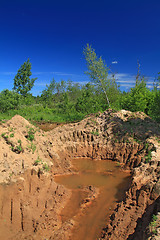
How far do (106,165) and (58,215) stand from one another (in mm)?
5108

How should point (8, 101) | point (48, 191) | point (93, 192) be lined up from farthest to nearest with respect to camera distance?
point (8, 101)
point (93, 192)
point (48, 191)

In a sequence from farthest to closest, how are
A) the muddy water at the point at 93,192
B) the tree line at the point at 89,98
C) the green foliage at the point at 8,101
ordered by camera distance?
1. the green foliage at the point at 8,101
2. the tree line at the point at 89,98
3. the muddy water at the point at 93,192

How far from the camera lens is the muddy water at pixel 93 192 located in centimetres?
555

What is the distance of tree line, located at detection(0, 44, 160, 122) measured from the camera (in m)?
20.3

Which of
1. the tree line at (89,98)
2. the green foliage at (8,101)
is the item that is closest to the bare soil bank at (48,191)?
the tree line at (89,98)

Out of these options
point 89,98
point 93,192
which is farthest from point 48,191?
point 89,98

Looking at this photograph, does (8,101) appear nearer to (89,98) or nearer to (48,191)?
(89,98)

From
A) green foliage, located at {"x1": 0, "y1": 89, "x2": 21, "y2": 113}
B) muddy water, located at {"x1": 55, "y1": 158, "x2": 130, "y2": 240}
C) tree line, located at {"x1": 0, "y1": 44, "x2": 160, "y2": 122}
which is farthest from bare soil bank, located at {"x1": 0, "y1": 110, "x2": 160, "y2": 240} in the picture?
green foliage, located at {"x1": 0, "y1": 89, "x2": 21, "y2": 113}

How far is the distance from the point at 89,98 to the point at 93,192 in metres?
22.0

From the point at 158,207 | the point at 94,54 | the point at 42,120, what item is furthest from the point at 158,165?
the point at 42,120

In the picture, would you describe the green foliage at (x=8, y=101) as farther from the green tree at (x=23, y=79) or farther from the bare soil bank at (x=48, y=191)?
the bare soil bank at (x=48, y=191)

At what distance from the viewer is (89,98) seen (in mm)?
28438

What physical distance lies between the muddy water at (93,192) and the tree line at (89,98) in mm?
9342

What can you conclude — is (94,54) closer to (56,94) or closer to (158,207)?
(158,207)
